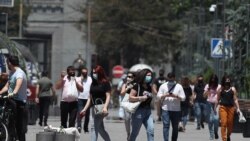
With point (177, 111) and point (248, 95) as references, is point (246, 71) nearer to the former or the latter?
point (248, 95)

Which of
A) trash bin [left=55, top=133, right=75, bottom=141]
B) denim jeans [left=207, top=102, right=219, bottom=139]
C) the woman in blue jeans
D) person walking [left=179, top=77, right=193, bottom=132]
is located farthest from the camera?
person walking [left=179, top=77, right=193, bottom=132]

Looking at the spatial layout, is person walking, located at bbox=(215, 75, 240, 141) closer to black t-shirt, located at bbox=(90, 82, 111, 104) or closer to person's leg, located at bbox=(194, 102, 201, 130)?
black t-shirt, located at bbox=(90, 82, 111, 104)

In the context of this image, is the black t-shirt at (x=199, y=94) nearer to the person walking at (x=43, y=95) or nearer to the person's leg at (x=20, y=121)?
the person walking at (x=43, y=95)

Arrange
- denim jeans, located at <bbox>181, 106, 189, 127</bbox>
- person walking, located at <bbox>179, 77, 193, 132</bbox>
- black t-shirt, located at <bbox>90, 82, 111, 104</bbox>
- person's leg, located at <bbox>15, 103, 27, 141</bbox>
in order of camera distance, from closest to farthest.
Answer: person's leg, located at <bbox>15, 103, 27, 141</bbox>
black t-shirt, located at <bbox>90, 82, 111, 104</bbox>
person walking, located at <bbox>179, 77, 193, 132</bbox>
denim jeans, located at <bbox>181, 106, 189, 127</bbox>

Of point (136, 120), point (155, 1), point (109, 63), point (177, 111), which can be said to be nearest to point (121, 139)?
point (177, 111)

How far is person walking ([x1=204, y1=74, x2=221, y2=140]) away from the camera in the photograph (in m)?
29.8

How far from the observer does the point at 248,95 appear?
37.9 meters

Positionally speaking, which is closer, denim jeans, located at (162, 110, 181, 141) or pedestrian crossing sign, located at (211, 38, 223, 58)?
denim jeans, located at (162, 110, 181, 141)

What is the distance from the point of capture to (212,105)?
31828mm

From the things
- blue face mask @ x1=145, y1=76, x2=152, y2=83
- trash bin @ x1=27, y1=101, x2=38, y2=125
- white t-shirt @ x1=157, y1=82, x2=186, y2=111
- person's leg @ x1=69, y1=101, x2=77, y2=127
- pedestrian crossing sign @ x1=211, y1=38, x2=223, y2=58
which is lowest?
trash bin @ x1=27, y1=101, x2=38, y2=125

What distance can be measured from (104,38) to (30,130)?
42794 mm

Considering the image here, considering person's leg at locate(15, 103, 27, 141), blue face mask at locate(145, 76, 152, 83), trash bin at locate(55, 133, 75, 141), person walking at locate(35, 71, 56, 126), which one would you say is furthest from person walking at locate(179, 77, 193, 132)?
trash bin at locate(55, 133, 75, 141)

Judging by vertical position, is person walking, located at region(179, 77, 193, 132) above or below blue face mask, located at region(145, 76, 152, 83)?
below

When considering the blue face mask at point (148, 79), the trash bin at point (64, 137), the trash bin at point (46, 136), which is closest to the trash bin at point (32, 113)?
the blue face mask at point (148, 79)
